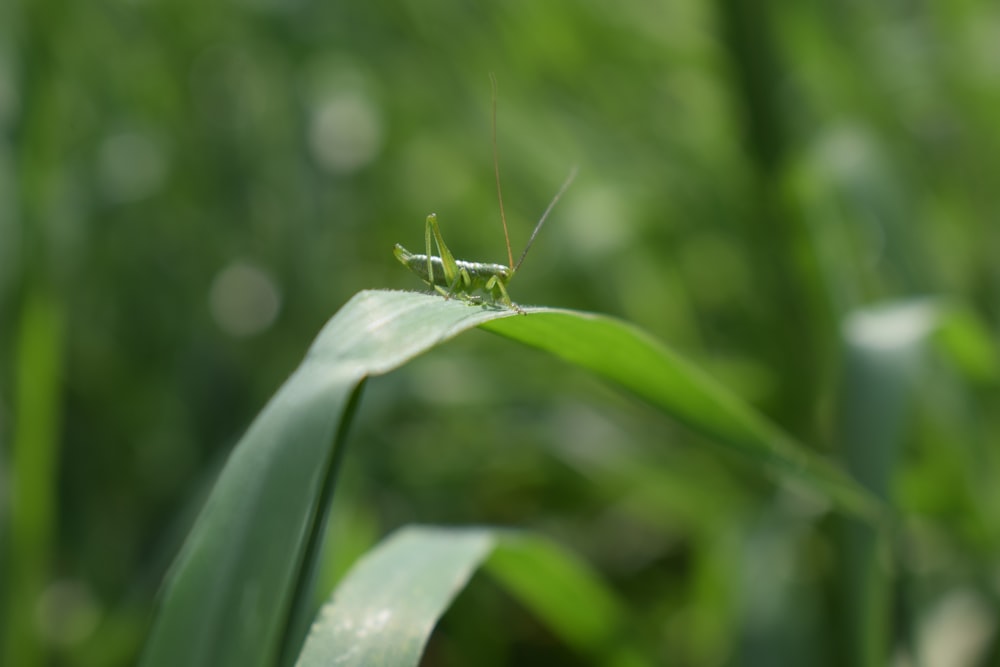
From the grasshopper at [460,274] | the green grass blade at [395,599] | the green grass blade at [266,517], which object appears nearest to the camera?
the green grass blade at [266,517]

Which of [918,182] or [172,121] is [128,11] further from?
[918,182]

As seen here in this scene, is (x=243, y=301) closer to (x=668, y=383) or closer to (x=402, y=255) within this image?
(x=402, y=255)

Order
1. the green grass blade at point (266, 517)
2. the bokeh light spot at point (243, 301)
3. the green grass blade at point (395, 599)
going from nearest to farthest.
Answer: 1. the green grass blade at point (266, 517)
2. the green grass blade at point (395, 599)
3. the bokeh light spot at point (243, 301)

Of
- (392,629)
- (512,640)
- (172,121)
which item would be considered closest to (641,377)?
(392,629)

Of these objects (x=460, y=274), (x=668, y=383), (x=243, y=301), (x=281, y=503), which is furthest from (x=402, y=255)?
(x=243, y=301)

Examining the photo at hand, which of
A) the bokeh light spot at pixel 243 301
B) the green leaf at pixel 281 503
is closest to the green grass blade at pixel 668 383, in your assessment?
the green leaf at pixel 281 503

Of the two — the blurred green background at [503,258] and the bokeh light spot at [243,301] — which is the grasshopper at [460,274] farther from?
the bokeh light spot at [243,301]
